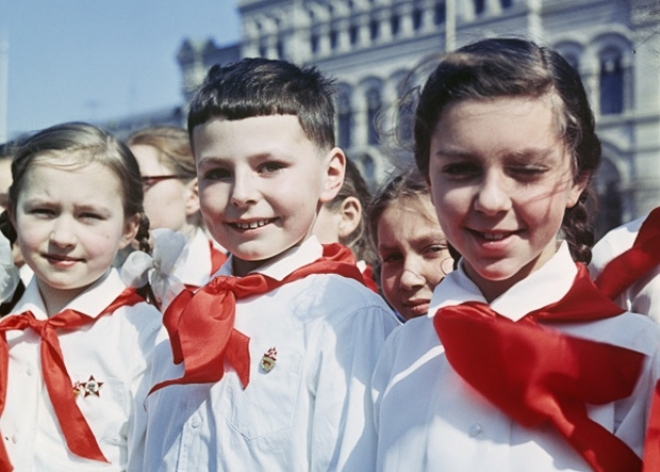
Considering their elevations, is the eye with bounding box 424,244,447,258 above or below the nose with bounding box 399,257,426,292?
above

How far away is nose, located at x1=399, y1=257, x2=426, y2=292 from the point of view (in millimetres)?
2277

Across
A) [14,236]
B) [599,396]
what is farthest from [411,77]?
[14,236]

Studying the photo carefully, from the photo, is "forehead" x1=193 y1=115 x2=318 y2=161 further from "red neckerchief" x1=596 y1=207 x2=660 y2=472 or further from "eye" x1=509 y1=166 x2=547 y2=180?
"red neckerchief" x1=596 y1=207 x2=660 y2=472

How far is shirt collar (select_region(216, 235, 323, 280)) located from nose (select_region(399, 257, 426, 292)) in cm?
37

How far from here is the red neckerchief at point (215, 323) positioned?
70.9 inches

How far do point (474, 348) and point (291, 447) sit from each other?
1.52 feet

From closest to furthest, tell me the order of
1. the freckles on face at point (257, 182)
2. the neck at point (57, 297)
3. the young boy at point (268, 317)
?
the young boy at point (268, 317), the freckles on face at point (257, 182), the neck at point (57, 297)

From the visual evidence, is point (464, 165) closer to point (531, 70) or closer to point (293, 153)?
point (531, 70)

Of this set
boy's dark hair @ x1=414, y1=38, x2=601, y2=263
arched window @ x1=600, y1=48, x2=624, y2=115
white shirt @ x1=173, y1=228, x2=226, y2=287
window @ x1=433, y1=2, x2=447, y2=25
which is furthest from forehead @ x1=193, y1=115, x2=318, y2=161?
window @ x1=433, y1=2, x2=447, y2=25

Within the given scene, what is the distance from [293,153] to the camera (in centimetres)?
189

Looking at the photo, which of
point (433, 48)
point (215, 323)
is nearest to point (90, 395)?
point (215, 323)

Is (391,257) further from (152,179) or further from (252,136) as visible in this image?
(152,179)

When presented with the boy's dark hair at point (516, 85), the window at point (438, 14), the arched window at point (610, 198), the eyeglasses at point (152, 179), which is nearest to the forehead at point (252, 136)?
the boy's dark hair at point (516, 85)

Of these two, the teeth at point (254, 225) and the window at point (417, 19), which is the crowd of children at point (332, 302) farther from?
the window at point (417, 19)
